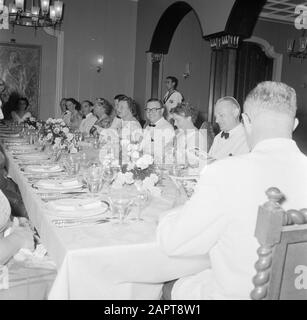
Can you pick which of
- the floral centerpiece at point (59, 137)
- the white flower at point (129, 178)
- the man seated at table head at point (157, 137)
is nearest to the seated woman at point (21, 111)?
the floral centerpiece at point (59, 137)

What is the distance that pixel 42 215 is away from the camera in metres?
1.94

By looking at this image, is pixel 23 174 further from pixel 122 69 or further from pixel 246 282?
pixel 122 69

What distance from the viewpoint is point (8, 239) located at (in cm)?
192

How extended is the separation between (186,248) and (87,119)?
20.6ft

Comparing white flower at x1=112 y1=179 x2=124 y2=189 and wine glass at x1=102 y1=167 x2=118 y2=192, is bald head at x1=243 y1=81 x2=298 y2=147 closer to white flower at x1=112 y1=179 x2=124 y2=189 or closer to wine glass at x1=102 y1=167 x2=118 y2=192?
white flower at x1=112 y1=179 x2=124 y2=189

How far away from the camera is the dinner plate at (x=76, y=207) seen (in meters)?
1.88

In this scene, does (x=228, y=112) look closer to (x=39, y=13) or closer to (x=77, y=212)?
(x=77, y=212)

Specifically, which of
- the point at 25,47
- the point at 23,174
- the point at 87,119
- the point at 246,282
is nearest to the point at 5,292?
the point at 246,282

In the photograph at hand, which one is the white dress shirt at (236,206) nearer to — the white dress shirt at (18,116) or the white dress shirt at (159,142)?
the white dress shirt at (159,142)

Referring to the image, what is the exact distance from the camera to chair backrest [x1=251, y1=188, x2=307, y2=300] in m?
1.09

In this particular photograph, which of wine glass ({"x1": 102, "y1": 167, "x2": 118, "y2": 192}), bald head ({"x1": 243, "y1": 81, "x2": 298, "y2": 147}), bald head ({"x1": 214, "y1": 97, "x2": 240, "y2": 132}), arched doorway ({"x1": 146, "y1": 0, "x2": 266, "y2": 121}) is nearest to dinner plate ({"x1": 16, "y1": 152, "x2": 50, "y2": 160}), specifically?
wine glass ({"x1": 102, "y1": 167, "x2": 118, "y2": 192})

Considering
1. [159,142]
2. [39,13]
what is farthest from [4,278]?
[39,13]

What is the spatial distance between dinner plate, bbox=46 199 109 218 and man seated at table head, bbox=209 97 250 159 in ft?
7.59

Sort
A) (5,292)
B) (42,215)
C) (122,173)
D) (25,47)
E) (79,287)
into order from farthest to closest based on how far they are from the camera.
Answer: (25,47) < (122,173) < (42,215) < (5,292) < (79,287)
